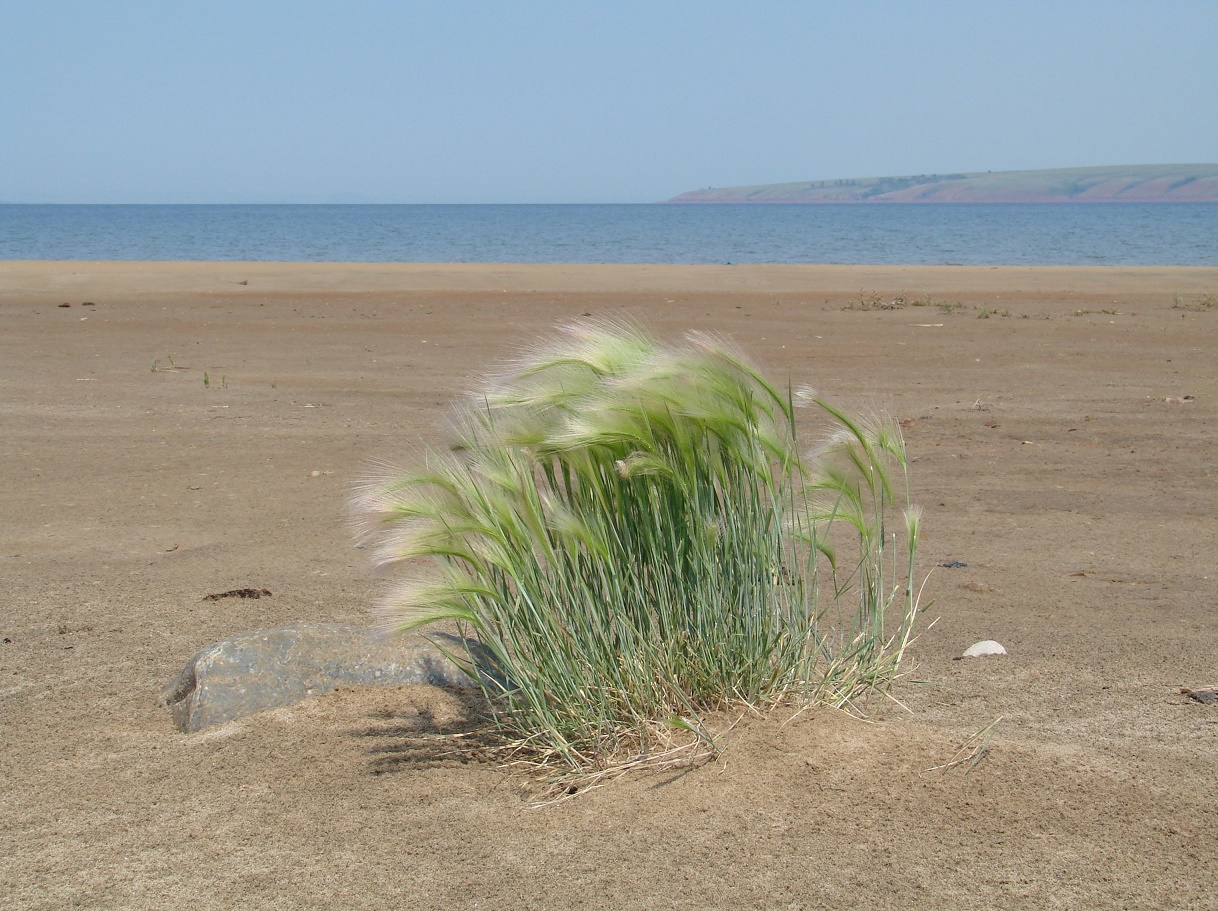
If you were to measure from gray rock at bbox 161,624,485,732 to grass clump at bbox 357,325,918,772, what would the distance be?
0.55 meters

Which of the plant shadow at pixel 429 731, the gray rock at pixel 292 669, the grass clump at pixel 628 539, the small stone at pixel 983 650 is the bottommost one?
the small stone at pixel 983 650

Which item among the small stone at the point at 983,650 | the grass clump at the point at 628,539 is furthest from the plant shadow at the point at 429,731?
the small stone at the point at 983,650

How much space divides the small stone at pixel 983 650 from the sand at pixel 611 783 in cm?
7

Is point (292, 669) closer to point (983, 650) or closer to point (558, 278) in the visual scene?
point (983, 650)

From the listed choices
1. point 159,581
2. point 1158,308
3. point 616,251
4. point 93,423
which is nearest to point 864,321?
point 1158,308

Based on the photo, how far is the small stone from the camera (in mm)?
3937

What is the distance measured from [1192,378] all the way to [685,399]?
9073mm

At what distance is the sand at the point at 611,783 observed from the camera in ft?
8.38

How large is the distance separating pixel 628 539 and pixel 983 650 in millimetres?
1647

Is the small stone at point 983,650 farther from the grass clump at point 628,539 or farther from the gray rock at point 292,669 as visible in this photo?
the gray rock at point 292,669

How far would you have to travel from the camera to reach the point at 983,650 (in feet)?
13.0

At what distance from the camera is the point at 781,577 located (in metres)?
3.06

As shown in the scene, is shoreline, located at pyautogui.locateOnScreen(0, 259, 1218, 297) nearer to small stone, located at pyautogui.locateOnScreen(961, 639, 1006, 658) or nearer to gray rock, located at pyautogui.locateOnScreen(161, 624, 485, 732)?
small stone, located at pyautogui.locateOnScreen(961, 639, 1006, 658)

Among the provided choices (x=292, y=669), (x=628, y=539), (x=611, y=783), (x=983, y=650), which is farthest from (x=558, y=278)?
(x=611, y=783)
